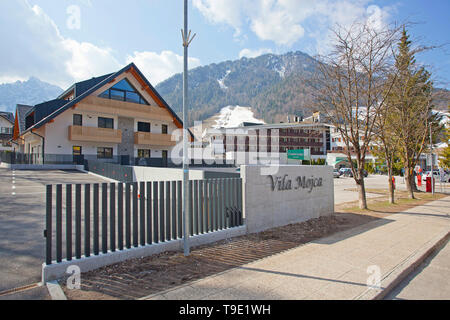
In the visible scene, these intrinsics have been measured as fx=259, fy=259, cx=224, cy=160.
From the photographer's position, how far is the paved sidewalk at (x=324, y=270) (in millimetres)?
3533

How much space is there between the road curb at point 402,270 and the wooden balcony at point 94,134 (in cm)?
3021

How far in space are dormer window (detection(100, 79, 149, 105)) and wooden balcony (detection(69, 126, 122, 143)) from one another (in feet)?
14.5

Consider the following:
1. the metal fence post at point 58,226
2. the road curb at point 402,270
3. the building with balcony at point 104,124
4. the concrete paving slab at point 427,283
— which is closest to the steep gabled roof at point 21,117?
the building with balcony at point 104,124

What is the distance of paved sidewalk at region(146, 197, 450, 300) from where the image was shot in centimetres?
353

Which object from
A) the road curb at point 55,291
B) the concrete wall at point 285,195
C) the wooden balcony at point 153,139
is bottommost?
the road curb at point 55,291

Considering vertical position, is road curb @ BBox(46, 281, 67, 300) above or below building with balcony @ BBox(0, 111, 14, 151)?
below

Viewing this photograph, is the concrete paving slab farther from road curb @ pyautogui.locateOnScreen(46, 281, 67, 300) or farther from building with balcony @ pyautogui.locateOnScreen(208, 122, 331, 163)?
building with balcony @ pyautogui.locateOnScreen(208, 122, 331, 163)

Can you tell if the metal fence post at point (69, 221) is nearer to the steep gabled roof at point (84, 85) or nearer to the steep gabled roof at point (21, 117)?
the steep gabled roof at point (84, 85)

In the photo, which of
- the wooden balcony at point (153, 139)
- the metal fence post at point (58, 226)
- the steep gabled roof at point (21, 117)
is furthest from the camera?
the steep gabled roof at point (21, 117)

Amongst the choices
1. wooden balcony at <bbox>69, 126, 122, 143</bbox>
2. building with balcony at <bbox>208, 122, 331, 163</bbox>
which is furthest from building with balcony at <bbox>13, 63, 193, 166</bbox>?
building with balcony at <bbox>208, 122, 331, 163</bbox>

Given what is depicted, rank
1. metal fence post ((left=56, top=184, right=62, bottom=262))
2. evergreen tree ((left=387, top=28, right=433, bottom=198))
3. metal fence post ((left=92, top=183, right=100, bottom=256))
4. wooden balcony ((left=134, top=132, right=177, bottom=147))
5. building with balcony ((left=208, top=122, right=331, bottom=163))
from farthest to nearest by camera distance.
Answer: building with balcony ((left=208, top=122, right=331, bottom=163)), wooden balcony ((left=134, top=132, right=177, bottom=147)), evergreen tree ((left=387, top=28, right=433, bottom=198)), metal fence post ((left=92, top=183, right=100, bottom=256)), metal fence post ((left=56, top=184, right=62, bottom=262))

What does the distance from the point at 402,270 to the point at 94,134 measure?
3059cm
